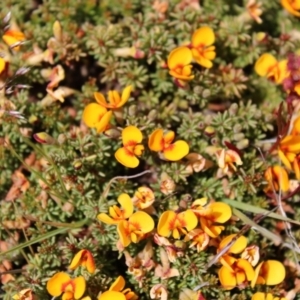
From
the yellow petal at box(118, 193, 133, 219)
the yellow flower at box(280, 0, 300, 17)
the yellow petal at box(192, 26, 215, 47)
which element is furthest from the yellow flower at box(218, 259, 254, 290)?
the yellow flower at box(280, 0, 300, 17)

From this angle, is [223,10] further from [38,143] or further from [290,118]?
[38,143]

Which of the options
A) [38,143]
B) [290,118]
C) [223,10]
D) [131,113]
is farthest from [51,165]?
[223,10]

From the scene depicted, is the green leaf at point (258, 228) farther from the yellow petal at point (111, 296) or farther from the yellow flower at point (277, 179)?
the yellow petal at point (111, 296)

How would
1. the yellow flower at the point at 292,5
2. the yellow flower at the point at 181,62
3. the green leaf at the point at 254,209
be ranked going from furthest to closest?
1. the yellow flower at the point at 292,5
2. the yellow flower at the point at 181,62
3. the green leaf at the point at 254,209

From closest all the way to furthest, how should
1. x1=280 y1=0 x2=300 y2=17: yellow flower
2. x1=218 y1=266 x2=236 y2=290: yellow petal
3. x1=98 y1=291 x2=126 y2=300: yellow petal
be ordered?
x1=98 y1=291 x2=126 y2=300: yellow petal < x1=218 y1=266 x2=236 y2=290: yellow petal < x1=280 y1=0 x2=300 y2=17: yellow flower

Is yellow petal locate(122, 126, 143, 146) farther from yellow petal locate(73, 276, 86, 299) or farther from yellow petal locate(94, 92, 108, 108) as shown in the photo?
yellow petal locate(73, 276, 86, 299)

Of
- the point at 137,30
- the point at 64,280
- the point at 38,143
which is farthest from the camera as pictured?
the point at 137,30

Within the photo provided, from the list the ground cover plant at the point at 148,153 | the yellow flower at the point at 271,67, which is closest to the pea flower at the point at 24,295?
the ground cover plant at the point at 148,153
